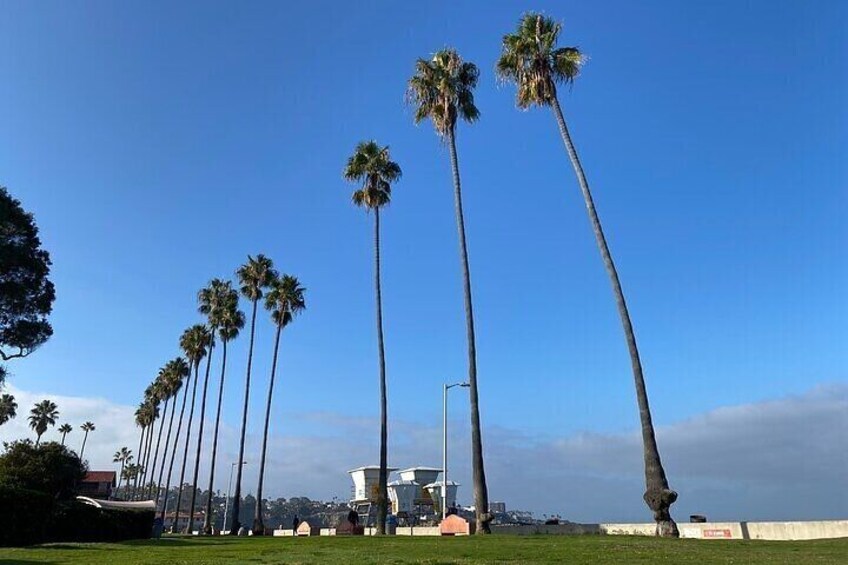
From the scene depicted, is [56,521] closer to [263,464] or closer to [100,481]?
[263,464]

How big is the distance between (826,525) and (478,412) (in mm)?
14280

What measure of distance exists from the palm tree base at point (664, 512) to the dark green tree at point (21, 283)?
3039 centimetres

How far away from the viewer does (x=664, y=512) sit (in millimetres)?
23641

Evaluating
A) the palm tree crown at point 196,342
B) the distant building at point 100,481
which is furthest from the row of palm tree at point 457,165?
the distant building at point 100,481

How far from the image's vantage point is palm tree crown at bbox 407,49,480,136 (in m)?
37.0

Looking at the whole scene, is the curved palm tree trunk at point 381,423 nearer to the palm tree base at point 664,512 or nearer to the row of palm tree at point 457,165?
the row of palm tree at point 457,165

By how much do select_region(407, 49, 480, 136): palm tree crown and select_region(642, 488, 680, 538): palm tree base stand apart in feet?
71.7

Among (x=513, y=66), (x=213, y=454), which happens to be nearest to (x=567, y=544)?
(x=513, y=66)

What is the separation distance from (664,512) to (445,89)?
23.8 metres

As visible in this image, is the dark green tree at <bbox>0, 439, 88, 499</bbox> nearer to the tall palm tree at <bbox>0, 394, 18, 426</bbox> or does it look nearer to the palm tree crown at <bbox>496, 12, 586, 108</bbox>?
the palm tree crown at <bbox>496, 12, 586, 108</bbox>

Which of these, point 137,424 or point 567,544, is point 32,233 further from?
point 137,424

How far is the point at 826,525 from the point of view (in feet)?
80.1

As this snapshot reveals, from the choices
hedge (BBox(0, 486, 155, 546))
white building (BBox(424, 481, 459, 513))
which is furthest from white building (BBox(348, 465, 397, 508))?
hedge (BBox(0, 486, 155, 546))

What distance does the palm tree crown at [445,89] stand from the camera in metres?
37.0
